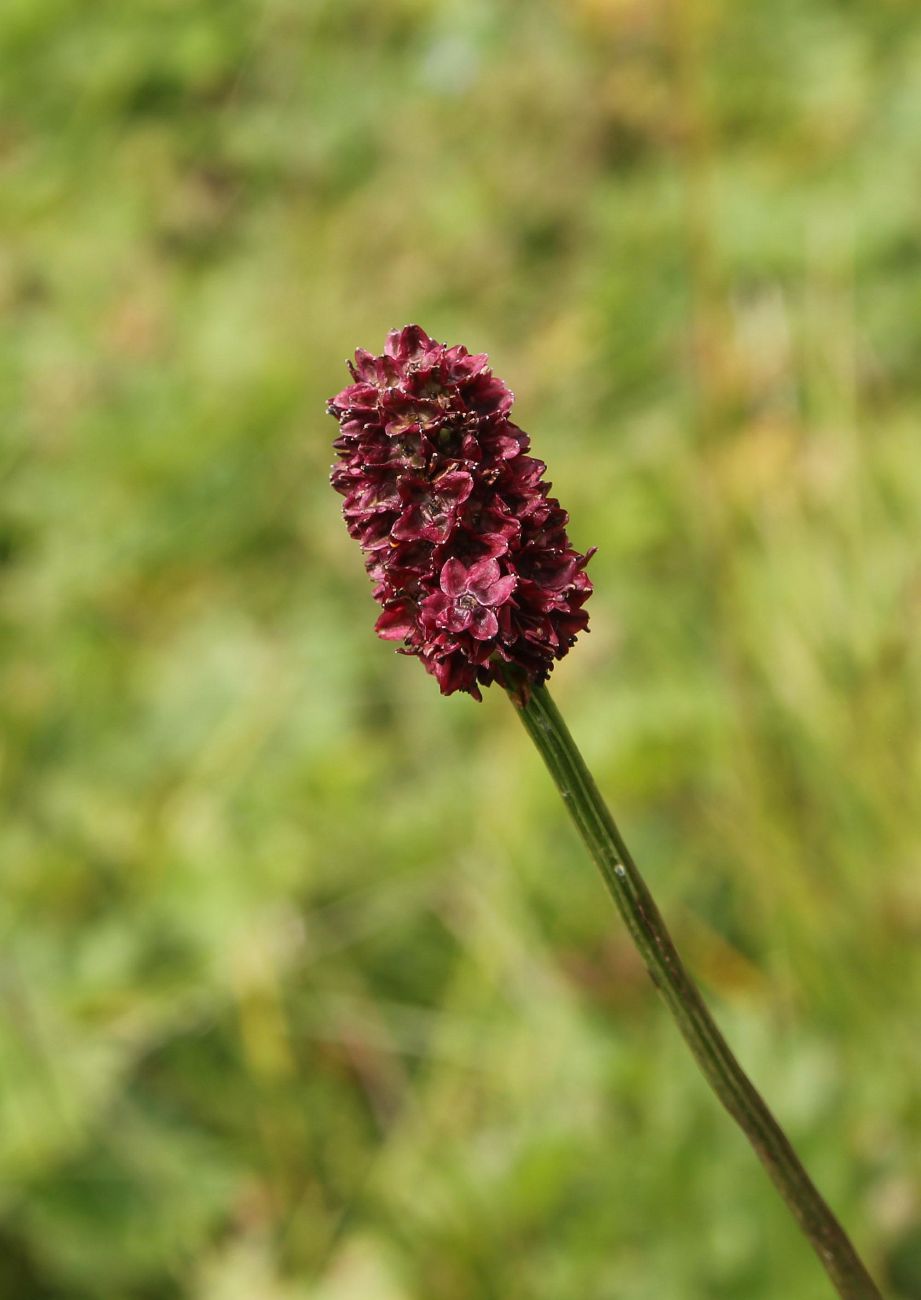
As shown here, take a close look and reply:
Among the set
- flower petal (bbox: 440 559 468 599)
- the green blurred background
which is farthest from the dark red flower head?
the green blurred background

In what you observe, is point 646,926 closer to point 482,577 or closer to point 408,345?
point 482,577

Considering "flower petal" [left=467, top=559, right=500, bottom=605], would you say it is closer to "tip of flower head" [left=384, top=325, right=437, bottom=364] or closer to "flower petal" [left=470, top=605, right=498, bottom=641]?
"flower petal" [left=470, top=605, right=498, bottom=641]

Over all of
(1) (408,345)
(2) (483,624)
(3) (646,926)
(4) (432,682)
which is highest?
(4) (432,682)

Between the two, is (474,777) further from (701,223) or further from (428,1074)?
(701,223)

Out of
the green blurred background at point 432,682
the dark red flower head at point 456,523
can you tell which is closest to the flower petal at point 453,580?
the dark red flower head at point 456,523

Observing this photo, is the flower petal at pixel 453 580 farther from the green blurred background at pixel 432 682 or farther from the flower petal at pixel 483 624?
the green blurred background at pixel 432 682

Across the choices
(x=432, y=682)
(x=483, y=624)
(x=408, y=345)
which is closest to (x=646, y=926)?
(x=483, y=624)

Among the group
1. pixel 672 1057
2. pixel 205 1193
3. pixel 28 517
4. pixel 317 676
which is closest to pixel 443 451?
pixel 672 1057

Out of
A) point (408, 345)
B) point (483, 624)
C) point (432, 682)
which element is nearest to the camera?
point (483, 624)
